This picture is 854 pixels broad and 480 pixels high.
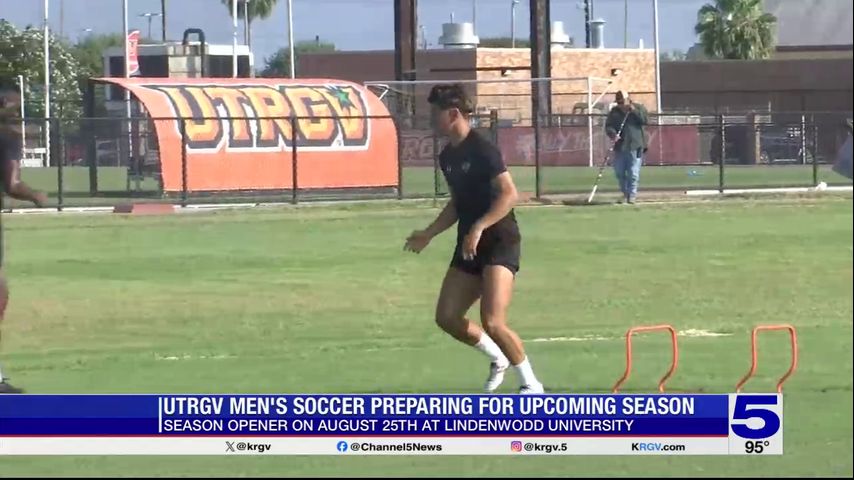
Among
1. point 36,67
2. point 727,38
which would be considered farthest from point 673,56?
point 36,67

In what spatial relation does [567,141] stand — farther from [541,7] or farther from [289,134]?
[289,134]

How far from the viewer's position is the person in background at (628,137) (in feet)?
73.6

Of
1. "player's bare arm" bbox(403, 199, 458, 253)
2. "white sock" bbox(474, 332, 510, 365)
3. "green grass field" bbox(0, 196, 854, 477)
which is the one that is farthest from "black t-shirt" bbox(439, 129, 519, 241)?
"green grass field" bbox(0, 196, 854, 477)

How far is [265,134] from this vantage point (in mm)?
25766

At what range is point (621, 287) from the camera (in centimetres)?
1416

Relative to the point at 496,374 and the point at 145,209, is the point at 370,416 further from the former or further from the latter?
the point at 145,209

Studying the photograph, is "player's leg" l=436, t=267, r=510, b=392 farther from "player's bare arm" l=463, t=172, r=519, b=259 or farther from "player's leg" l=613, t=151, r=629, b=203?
"player's leg" l=613, t=151, r=629, b=203

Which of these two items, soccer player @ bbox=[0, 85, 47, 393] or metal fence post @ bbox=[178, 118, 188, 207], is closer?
soccer player @ bbox=[0, 85, 47, 393]

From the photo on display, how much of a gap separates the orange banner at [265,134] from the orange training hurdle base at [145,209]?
1279 mm

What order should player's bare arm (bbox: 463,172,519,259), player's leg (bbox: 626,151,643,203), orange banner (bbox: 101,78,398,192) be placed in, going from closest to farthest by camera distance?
player's bare arm (bbox: 463,172,519,259) < player's leg (bbox: 626,151,643,203) < orange banner (bbox: 101,78,398,192)

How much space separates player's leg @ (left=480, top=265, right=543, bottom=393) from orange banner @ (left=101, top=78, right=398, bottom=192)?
53.7ft

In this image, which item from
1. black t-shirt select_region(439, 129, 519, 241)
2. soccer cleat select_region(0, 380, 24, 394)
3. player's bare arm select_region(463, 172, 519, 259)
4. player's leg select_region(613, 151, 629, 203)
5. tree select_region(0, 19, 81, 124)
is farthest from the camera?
tree select_region(0, 19, 81, 124)

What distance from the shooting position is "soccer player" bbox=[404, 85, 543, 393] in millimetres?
8383

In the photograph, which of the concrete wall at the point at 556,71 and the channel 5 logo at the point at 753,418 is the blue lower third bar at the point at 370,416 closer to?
the channel 5 logo at the point at 753,418
